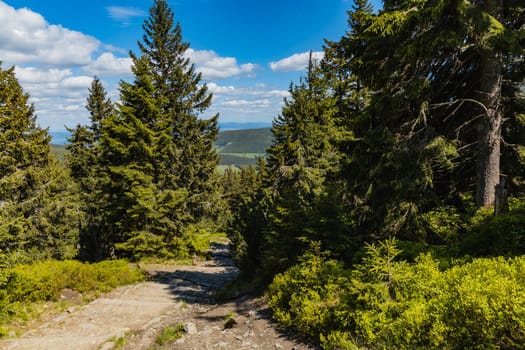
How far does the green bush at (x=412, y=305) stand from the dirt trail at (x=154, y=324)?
0.96 metres

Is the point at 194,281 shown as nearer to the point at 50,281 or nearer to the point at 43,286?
the point at 50,281

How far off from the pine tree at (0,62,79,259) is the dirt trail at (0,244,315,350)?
27.3 feet

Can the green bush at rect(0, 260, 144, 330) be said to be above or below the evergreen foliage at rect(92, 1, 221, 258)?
below

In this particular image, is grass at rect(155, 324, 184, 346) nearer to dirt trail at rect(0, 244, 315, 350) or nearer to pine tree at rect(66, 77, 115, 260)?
dirt trail at rect(0, 244, 315, 350)

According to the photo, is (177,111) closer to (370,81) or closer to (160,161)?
(160,161)

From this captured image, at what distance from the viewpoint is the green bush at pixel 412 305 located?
3.87m

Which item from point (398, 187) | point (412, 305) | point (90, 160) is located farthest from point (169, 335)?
point (90, 160)

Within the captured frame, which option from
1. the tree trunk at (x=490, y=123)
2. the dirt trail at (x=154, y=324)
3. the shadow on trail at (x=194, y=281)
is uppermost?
the tree trunk at (x=490, y=123)

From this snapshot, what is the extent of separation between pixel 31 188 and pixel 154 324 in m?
14.7

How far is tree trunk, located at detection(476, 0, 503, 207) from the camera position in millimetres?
7535

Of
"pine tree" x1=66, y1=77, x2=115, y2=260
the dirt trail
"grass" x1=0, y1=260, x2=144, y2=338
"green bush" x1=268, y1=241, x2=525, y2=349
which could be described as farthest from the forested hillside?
"pine tree" x1=66, y1=77, x2=115, y2=260

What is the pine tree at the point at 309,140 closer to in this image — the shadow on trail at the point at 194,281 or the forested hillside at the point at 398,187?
the forested hillside at the point at 398,187

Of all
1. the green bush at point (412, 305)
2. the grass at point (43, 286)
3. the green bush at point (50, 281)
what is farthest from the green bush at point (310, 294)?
the green bush at point (50, 281)

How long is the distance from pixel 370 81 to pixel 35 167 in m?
20.4
